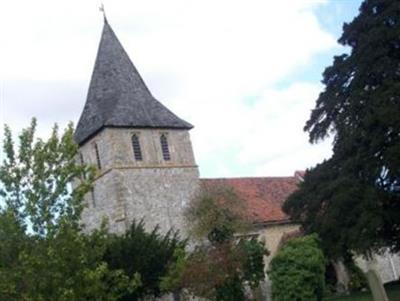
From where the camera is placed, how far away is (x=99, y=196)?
115 feet

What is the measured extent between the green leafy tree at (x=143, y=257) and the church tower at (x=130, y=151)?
3494 millimetres

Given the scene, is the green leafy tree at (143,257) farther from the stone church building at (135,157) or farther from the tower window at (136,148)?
the tower window at (136,148)

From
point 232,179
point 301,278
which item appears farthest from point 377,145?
point 232,179

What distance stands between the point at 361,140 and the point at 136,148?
44.9 feet

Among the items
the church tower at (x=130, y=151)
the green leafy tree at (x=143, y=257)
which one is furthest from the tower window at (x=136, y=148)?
the green leafy tree at (x=143, y=257)

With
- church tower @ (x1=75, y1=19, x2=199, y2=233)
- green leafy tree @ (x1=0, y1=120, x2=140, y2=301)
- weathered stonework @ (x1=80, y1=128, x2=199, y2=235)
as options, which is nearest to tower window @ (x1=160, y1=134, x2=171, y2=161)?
church tower @ (x1=75, y1=19, x2=199, y2=233)

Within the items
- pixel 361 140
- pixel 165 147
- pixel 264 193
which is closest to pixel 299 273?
pixel 361 140

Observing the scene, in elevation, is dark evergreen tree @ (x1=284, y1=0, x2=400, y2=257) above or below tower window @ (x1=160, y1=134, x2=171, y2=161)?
below

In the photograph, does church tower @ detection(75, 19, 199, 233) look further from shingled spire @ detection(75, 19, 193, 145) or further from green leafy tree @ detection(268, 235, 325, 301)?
green leafy tree @ detection(268, 235, 325, 301)

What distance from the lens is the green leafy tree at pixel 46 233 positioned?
51.3 ft

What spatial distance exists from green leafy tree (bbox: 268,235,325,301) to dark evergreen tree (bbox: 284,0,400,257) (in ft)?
5.33

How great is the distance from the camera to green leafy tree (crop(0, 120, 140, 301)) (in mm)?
15648

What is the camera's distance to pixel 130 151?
114 ft

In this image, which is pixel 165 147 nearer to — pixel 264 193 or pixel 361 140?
pixel 264 193
